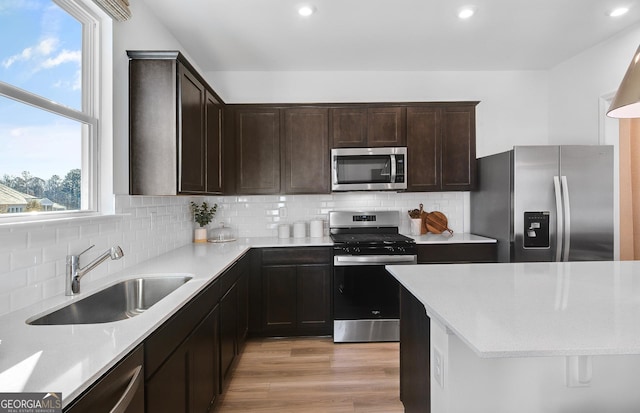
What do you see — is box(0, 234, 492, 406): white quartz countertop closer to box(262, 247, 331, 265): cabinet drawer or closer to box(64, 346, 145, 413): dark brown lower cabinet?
box(64, 346, 145, 413): dark brown lower cabinet

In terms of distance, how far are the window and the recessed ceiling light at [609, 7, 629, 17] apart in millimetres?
3719

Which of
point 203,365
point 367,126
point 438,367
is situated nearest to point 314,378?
point 203,365

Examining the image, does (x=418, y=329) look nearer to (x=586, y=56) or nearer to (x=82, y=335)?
(x=82, y=335)

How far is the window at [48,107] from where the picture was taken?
58.5 inches

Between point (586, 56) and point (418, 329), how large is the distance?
350 cm

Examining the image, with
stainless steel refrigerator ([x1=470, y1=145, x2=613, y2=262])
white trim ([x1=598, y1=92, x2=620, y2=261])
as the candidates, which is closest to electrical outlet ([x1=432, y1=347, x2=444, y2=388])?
stainless steel refrigerator ([x1=470, y1=145, x2=613, y2=262])

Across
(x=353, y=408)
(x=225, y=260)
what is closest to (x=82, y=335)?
(x=225, y=260)

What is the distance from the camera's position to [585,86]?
136 inches

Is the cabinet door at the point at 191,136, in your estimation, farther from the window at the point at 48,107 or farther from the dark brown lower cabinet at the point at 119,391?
the dark brown lower cabinet at the point at 119,391

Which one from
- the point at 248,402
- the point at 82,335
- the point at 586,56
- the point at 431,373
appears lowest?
the point at 248,402

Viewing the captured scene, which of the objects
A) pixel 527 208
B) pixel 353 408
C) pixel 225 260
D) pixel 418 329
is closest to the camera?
pixel 418 329

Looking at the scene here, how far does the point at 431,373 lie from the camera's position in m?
1.45

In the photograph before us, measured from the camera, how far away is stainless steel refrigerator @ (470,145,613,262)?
3.00 m

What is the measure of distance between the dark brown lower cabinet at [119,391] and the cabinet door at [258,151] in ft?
8.17
